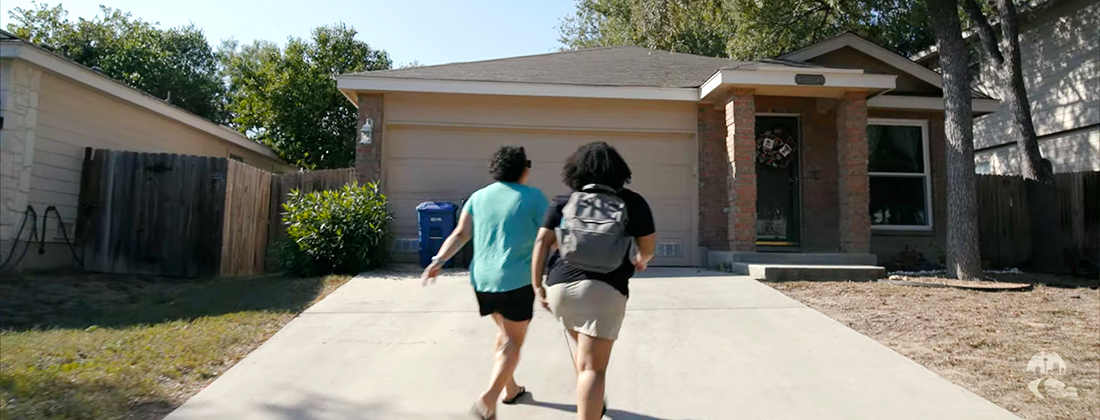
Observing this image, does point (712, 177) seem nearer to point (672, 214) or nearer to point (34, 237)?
point (672, 214)

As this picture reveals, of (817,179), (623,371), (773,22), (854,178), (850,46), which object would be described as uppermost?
(773,22)

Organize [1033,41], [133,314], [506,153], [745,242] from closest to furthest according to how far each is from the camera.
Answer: [506,153] < [133,314] < [745,242] < [1033,41]

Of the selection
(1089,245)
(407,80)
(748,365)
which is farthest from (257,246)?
(1089,245)

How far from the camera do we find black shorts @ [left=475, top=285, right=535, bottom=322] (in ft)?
11.4

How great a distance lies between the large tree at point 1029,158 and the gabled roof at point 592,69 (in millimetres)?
3817

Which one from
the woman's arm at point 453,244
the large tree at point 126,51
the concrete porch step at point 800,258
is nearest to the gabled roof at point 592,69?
the concrete porch step at point 800,258

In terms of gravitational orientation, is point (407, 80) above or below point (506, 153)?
above

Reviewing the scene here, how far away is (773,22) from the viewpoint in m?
13.6

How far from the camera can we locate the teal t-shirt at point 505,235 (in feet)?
11.5

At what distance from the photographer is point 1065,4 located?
1323cm

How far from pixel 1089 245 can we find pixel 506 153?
10115 mm

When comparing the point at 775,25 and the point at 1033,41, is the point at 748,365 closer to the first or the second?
the point at 775,25

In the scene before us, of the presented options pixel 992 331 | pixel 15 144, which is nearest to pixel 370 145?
pixel 15 144

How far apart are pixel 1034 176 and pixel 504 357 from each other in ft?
35.6
